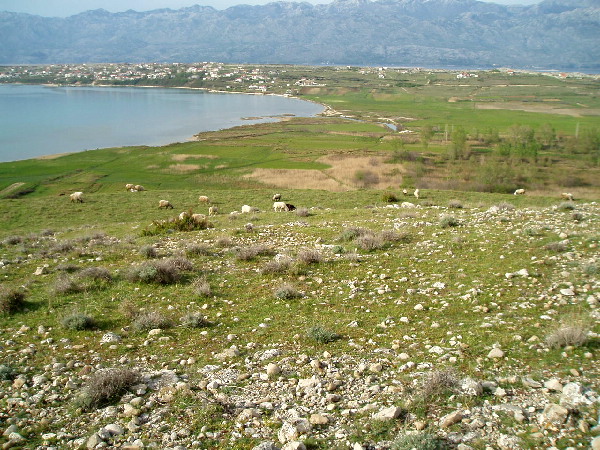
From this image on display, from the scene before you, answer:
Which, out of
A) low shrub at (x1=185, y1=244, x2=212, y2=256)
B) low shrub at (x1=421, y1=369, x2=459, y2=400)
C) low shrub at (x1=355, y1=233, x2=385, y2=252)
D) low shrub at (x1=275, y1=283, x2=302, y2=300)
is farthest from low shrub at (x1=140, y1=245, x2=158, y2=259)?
low shrub at (x1=421, y1=369, x2=459, y2=400)

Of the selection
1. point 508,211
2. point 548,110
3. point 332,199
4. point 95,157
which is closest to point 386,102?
point 548,110

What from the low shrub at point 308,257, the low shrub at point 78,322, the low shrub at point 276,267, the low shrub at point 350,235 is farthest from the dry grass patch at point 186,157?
the low shrub at point 78,322

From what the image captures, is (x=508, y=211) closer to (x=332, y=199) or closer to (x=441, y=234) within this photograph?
(x=441, y=234)

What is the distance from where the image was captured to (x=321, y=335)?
7.83 metres

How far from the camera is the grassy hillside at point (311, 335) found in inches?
218

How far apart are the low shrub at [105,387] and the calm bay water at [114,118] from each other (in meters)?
81.7

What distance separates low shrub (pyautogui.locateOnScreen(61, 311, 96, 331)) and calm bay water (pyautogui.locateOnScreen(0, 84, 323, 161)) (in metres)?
78.7

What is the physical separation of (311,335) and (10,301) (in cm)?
725

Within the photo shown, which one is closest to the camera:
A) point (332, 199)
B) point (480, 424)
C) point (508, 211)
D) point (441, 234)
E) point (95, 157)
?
point (480, 424)

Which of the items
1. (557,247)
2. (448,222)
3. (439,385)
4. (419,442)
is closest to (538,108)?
(448,222)

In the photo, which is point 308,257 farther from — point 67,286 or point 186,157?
point 186,157

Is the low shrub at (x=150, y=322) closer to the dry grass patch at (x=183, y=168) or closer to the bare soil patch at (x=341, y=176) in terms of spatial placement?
the bare soil patch at (x=341, y=176)

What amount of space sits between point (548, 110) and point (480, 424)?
14514 centimetres

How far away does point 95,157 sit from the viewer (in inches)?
2835
